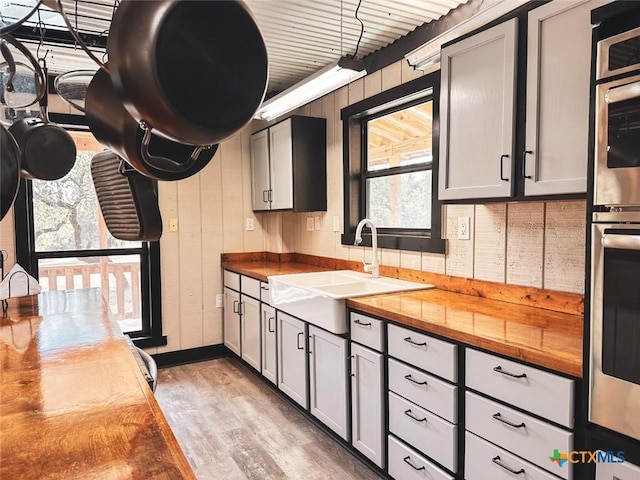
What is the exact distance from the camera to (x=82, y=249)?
12.6 ft

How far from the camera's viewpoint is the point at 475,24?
191 centimetres

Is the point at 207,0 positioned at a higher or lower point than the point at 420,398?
higher

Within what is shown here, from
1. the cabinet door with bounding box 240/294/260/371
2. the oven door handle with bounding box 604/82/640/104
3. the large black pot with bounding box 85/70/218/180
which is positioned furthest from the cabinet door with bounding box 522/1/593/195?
the cabinet door with bounding box 240/294/260/371

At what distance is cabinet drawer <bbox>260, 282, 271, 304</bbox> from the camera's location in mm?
3384

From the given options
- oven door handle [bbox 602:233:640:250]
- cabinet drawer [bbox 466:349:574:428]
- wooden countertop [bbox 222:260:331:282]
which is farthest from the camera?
wooden countertop [bbox 222:260:331:282]

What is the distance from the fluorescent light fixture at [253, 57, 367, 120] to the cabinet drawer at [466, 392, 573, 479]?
1.42 m

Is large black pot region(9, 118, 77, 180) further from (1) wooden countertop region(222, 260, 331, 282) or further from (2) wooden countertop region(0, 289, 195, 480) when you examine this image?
(1) wooden countertop region(222, 260, 331, 282)

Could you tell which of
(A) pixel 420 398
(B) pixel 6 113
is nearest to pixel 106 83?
(B) pixel 6 113

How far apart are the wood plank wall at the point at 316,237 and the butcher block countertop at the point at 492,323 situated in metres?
0.18

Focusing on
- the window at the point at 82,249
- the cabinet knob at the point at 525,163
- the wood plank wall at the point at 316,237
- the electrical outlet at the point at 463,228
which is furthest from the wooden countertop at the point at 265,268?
the cabinet knob at the point at 525,163

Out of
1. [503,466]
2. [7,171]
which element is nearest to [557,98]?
[503,466]

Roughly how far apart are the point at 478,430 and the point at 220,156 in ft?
11.1

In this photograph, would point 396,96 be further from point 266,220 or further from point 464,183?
point 266,220

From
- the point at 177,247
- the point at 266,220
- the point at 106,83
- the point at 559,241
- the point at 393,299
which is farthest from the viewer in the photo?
the point at 266,220
